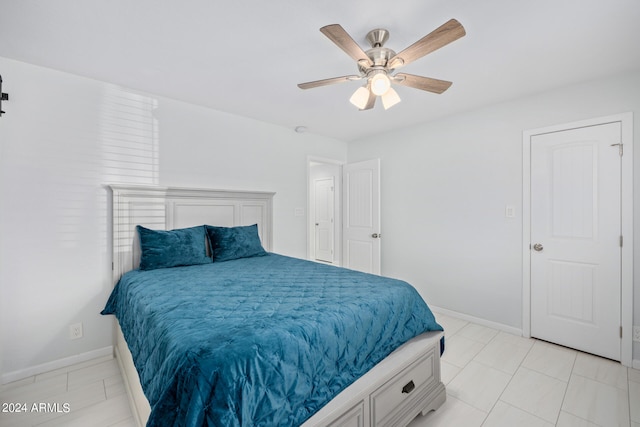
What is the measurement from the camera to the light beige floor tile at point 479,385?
1.96 metres

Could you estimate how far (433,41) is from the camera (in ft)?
5.04

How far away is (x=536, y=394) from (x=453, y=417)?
71 cm

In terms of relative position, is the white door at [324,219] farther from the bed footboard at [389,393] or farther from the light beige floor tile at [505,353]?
the bed footboard at [389,393]

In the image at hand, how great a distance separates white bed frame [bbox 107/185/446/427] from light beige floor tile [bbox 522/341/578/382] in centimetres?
105

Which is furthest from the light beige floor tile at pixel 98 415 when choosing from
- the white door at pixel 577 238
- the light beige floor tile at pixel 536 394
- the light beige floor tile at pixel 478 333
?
the white door at pixel 577 238

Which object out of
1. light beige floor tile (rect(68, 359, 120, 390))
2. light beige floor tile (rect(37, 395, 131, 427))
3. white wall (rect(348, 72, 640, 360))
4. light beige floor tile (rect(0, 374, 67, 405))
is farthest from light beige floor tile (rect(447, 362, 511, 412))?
light beige floor tile (rect(0, 374, 67, 405))

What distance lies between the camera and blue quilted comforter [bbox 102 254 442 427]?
3.50ft

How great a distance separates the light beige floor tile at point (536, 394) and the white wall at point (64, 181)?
331 cm

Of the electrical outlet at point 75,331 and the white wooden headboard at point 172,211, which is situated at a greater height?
the white wooden headboard at point 172,211

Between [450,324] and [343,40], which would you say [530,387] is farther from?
[343,40]

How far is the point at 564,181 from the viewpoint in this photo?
2674 millimetres

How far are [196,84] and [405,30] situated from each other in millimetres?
1826

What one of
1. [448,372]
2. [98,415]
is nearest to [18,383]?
[98,415]

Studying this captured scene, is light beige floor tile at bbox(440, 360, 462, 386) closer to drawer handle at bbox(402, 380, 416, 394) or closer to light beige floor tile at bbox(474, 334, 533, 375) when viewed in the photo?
light beige floor tile at bbox(474, 334, 533, 375)
